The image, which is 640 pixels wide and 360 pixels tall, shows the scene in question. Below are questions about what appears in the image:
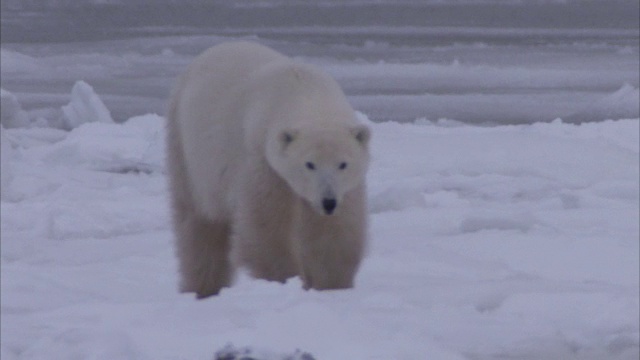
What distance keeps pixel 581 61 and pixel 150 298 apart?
11930 mm

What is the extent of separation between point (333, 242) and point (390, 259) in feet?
2.81

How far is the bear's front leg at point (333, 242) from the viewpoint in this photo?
3715 millimetres

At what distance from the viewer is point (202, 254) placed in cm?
442

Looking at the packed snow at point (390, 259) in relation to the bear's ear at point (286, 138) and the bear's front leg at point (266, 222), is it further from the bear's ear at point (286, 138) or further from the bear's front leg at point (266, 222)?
the bear's ear at point (286, 138)

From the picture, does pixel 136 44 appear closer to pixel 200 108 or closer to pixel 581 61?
pixel 581 61

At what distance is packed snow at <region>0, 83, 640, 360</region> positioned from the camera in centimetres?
285

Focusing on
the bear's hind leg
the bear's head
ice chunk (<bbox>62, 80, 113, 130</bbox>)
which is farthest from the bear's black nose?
ice chunk (<bbox>62, 80, 113, 130</bbox>)

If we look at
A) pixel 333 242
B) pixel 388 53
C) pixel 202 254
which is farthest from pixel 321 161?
pixel 388 53

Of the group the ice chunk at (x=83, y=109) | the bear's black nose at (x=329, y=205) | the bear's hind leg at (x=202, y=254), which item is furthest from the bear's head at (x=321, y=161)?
the ice chunk at (x=83, y=109)

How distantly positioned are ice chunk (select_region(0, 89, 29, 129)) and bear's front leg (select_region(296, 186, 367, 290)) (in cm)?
571

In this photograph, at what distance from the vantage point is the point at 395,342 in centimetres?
269

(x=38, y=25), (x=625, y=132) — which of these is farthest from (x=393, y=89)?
(x=38, y=25)

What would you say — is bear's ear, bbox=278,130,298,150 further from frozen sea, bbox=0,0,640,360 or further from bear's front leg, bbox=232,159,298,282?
frozen sea, bbox=0,0,640,360

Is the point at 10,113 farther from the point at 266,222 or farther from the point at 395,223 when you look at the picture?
the point at 266,222
